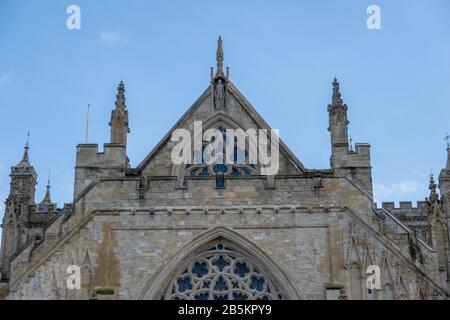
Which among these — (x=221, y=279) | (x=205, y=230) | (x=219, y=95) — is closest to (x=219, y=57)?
(x=219, y=95)

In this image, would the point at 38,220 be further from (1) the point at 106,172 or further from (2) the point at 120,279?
(2) the point at 120,279

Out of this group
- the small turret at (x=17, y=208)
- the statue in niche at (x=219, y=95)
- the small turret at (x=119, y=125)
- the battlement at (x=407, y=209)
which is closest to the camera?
the small turret at (x=119, y=125)

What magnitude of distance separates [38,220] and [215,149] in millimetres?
11742

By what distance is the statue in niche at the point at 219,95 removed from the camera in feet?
88.8

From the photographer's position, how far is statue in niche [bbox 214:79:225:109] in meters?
27.1

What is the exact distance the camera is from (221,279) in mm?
22734

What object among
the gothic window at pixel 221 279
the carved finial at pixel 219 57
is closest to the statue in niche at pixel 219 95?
the carved finial at pixel 219 57

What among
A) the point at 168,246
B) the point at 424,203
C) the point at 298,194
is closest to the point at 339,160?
the point at 298,194

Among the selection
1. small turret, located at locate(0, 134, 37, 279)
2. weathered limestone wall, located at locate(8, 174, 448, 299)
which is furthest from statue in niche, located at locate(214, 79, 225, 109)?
small turret, located at locate(0, 134, 37, 279)

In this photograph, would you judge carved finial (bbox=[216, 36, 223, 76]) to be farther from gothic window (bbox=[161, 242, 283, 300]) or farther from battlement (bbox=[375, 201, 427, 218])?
battlement (bbox=[375, 201, 427, 218])

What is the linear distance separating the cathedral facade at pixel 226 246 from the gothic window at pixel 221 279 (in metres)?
0.03

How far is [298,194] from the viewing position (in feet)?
76.2

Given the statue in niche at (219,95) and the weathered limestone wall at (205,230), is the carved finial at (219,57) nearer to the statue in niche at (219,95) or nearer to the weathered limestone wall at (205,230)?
the statue in niche at (219,95)

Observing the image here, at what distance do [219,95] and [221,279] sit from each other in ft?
23.0
